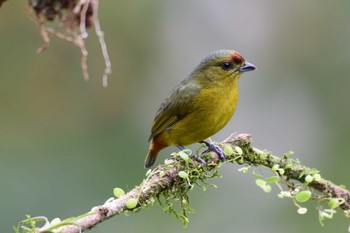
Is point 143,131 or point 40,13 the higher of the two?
point 40,13

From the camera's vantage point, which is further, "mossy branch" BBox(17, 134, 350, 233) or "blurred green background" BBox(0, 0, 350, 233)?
"blurred green background" BBox(0, 0, 350, 233)

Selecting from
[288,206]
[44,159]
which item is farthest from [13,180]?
[288,206]

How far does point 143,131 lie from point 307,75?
222 cm

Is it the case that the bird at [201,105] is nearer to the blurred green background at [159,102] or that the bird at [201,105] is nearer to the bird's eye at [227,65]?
Answer: the bird's eye at [227,65]

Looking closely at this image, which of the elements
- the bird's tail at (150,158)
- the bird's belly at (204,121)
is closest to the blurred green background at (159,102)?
the bird's tail at (150,158)

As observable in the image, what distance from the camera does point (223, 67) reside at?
5242 mm

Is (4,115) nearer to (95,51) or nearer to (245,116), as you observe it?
(95,51)

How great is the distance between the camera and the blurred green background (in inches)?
281

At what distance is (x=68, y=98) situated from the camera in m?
8.27

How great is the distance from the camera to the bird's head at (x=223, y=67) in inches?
204

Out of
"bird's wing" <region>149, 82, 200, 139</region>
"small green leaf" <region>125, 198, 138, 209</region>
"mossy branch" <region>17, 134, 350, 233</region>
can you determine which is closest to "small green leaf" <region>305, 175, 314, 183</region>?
"mossy branch" <region>17, 134, 350, 233</region>

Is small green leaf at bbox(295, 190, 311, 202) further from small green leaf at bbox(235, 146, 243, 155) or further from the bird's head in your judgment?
the bird's head

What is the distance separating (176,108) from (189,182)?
1639 mm

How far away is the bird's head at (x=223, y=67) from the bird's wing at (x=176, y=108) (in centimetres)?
12
